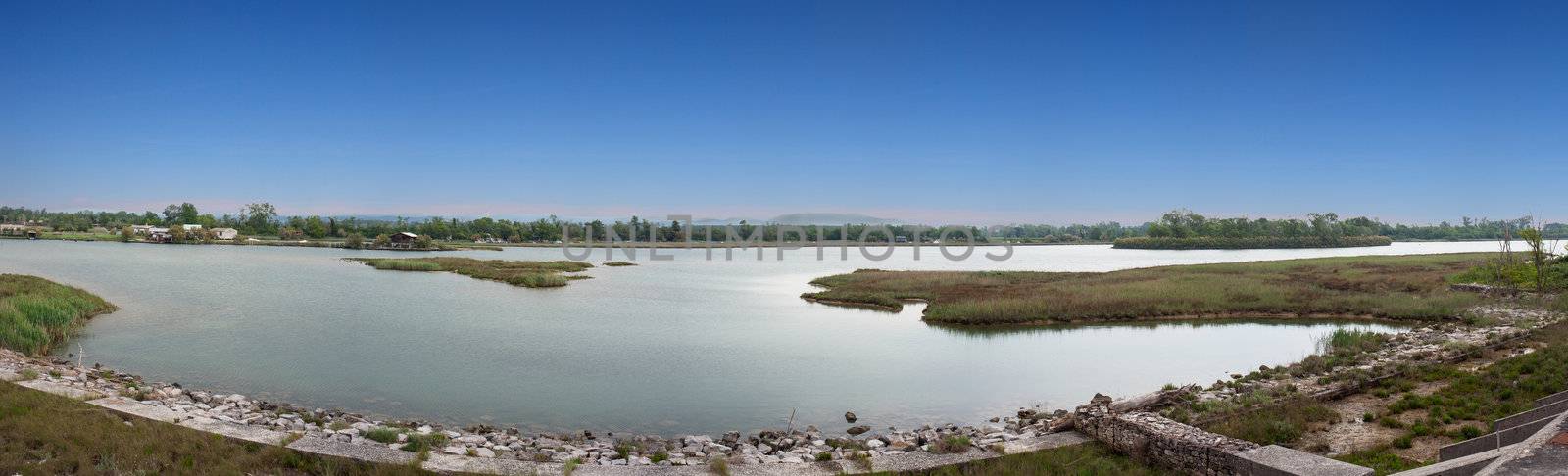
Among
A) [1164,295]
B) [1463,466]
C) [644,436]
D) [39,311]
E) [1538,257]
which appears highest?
[1538,257]

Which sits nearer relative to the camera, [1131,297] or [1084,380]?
[1084,380]

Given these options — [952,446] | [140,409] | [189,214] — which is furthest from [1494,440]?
[189,214]

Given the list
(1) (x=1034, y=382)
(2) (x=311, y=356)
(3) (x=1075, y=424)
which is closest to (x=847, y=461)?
(3) (x=1075, y=424)

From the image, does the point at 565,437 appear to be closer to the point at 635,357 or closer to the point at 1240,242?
the point at 635,357

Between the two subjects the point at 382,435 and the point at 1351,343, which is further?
the point at 1351,343

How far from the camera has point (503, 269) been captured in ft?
176

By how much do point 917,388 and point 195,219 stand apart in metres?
195

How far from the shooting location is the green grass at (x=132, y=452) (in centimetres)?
702

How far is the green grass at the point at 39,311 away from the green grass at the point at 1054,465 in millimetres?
21362

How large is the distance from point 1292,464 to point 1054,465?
7.22 feet

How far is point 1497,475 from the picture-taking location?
446cm

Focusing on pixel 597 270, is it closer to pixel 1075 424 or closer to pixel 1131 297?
pixel 1131 297

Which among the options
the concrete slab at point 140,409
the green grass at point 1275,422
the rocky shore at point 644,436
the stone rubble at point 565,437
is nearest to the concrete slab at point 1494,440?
the green grass at point 1275,422

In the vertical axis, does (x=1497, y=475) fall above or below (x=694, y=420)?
above
